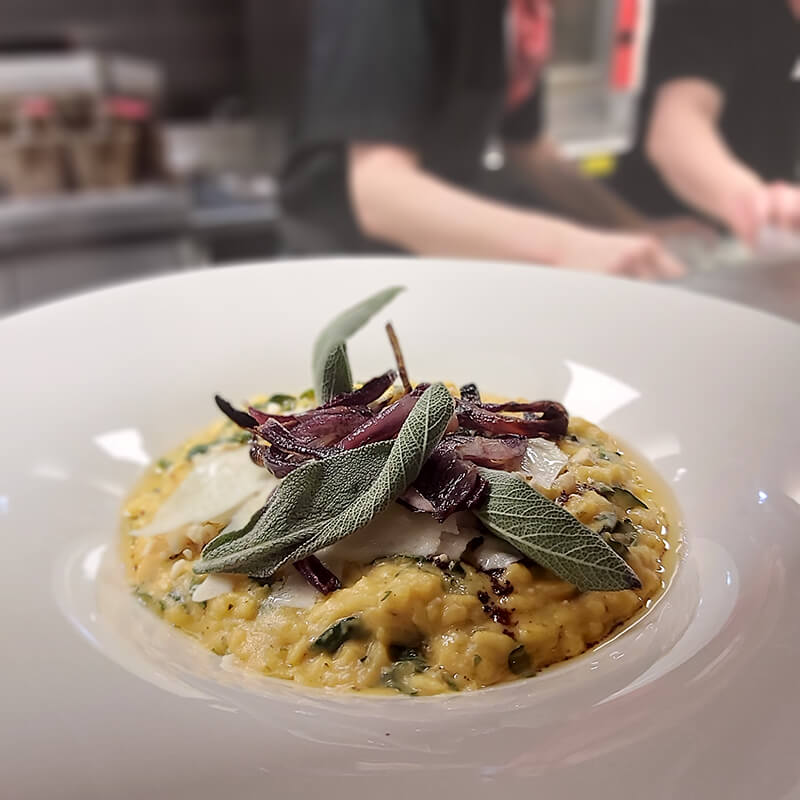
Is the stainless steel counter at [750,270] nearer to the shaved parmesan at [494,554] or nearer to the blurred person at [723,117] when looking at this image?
the blurred person at [723,117]

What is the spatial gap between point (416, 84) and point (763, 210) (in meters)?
1.52

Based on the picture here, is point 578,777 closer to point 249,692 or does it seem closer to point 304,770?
point 304,770

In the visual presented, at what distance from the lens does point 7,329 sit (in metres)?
1.83

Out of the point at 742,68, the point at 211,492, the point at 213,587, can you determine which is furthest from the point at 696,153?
the point at 213,587

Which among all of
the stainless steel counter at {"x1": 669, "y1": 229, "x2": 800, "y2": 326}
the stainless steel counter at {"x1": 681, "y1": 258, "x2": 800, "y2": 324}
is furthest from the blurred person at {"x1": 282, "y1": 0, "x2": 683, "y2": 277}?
the stainless steel counter at {"x1": 681, "y1": 258, "x2": 800, "y2": 324}

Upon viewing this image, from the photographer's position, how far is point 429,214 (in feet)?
12.0

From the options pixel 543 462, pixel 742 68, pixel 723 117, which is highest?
pixel 742 68

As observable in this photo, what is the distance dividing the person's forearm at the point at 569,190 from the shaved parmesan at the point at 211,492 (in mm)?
2246

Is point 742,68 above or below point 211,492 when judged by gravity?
above

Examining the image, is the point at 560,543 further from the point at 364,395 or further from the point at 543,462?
the point at 364,395

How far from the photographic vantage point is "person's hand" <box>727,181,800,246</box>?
2646 mm

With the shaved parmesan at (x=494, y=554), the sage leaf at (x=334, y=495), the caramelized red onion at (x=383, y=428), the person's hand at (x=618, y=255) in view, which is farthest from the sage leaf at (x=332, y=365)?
the person's hand at (x=618, y=255)

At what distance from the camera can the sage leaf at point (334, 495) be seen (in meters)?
1.23

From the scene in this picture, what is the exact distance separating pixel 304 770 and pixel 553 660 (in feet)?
1.58
